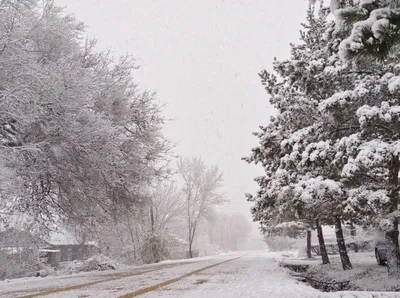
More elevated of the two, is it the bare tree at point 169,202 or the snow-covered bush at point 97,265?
the bare tree at point 169,202

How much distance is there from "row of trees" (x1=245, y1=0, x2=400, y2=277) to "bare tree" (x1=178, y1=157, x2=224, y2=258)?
33.7 meters

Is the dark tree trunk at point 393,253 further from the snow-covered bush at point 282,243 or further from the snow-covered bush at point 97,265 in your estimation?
the snow-covered bush at point 282,243

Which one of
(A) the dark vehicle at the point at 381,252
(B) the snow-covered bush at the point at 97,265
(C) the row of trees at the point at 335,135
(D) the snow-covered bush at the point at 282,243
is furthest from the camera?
(D) the snow-covered bush at the point at 282,243

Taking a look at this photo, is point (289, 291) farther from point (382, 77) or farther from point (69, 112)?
point (69, 112)

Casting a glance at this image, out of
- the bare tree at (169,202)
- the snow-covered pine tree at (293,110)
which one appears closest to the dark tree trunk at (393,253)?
the snow-covered pine tree at (293,110)

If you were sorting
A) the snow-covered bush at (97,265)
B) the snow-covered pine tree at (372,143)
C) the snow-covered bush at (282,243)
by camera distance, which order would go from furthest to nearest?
the snow-covered bush at (282,243) < the snow-covered bush at (97,265) < the snow-covered pine tree at (372,143)

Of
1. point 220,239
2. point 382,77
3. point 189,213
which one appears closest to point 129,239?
point 189,213

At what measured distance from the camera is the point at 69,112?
994cm

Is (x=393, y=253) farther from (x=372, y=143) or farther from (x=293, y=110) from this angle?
(x=293, y=110)

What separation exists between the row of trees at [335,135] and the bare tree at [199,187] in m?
33.7

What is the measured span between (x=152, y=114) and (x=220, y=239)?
322 feet

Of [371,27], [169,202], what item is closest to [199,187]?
[169,202]

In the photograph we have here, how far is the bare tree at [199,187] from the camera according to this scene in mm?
46469

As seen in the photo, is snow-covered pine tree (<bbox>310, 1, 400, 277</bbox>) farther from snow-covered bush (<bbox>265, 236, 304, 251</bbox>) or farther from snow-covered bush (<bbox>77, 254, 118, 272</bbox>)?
snow-covered bush (<bbox>265, 236, 304, 251</bbox>)
